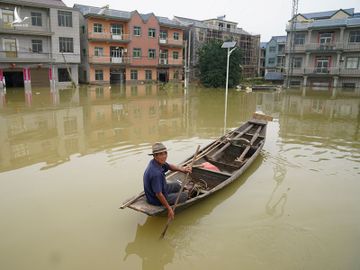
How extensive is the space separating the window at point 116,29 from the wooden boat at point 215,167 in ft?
84.7

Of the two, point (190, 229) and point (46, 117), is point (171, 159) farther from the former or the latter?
point (46, 117)

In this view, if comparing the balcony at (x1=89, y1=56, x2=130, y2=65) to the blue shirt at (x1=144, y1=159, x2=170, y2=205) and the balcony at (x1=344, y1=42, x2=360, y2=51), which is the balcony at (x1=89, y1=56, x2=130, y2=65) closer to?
the balcony at (x1=344, y1=42, x2=360, y2=51)

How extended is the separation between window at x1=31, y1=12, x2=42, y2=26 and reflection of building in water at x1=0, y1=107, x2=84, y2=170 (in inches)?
618

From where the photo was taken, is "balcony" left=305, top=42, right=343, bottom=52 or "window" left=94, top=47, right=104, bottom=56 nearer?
"balcony" left=305, top=42, right=343, bottom=52

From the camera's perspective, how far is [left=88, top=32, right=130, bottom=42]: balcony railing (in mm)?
30641

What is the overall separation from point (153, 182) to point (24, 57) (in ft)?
88.6

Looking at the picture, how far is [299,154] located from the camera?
9461 millimetres

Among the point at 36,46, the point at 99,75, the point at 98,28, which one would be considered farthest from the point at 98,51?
the point at 36,46

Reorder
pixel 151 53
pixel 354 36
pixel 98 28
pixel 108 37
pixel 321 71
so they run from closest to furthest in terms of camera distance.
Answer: pixel 354 36, pixel 98 28, pixel 108 37, pixel 321 71, pixel 151 53

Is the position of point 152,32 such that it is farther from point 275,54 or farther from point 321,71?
point 275,54

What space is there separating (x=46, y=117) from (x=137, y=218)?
35.0ft

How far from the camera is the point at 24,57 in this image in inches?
1062

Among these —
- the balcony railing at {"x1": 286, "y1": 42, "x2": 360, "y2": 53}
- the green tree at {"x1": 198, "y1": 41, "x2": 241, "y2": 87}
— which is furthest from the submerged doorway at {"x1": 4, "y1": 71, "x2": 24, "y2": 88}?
the balcony railing at {"x1": 286, "y1": 42, "x2": 360, "y2": 53}

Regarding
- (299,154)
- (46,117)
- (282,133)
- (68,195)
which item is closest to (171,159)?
(68,195)
